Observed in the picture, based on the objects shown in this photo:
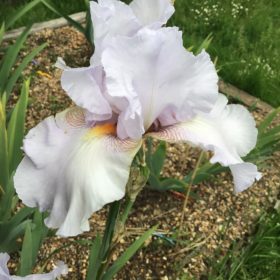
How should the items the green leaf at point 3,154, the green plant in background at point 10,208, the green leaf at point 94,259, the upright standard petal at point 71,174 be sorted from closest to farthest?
the upright standard petal at point 71,174 → the green leaf at point 94,259 → the green plant in background at point 10,208 → the green leaf at point 3,154

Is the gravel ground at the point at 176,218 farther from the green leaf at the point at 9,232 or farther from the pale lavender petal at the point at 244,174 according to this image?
the pale lavender petal at the point at 244,174

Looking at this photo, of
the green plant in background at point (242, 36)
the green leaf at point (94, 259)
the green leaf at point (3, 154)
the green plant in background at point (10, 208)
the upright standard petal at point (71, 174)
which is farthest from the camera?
Answer: the green plant in background at point (242, 36)

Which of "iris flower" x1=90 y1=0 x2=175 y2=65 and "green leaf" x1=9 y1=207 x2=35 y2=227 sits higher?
"iris flower" x1=90 y1=0 x2=175 y2=65

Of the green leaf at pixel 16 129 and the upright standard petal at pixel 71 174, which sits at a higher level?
the upright standard petal at pixel 71 174

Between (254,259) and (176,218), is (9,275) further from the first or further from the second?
(254,259)

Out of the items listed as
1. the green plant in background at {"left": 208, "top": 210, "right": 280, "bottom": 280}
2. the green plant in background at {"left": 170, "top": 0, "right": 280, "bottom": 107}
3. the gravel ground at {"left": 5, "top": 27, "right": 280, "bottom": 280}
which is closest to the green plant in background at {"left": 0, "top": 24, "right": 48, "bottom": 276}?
the gravel ground at {"left": 5, "top": 27, "right": 280, "bottom": 280}

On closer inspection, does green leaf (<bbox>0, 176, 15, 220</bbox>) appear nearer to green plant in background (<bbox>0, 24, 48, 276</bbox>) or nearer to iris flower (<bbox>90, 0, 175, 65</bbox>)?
green plant in background (<bbox>0, 24, 48, 276</bbox>)

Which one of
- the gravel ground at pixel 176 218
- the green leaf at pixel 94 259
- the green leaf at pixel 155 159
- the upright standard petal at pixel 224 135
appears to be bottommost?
the gravel ground at pixel 176 218

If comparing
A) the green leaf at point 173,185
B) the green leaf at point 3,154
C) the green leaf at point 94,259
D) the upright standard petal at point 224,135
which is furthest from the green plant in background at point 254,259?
the upright standard petal at point 224,135
